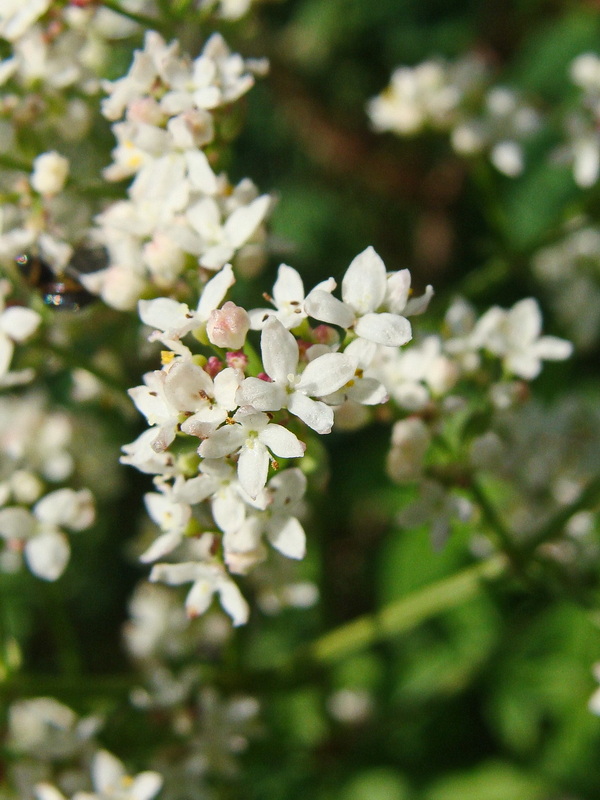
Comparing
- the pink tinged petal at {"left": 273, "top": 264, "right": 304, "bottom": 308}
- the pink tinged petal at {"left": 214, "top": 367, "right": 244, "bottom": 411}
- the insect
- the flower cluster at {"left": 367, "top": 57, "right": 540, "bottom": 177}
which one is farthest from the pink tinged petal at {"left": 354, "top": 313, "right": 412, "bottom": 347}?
the flower cluster at {"left": 367, "top": 57, "right": 540, "bottom": 177}

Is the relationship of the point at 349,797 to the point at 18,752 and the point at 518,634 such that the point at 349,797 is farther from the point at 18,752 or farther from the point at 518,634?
the point at 18,752

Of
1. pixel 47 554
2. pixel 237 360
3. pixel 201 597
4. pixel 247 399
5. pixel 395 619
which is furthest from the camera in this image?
pixel 395 619

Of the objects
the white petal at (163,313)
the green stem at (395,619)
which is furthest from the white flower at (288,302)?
the green stem at (395,619)

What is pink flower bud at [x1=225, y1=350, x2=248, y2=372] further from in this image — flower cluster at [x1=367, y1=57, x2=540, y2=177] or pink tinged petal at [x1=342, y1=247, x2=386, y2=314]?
flower cluster at [x1=367, y1=57, x2=540, y2=177]

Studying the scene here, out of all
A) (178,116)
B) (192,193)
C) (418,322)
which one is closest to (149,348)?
(192,193)

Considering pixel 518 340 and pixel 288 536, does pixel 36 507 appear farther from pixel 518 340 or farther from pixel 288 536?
pixel 518 340

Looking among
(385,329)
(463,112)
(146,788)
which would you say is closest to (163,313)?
(385,329)
